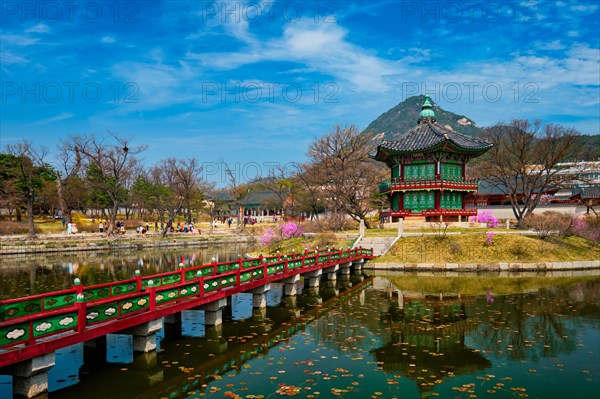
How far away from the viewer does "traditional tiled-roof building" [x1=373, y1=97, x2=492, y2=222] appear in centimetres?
4391

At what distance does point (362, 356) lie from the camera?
521 inches

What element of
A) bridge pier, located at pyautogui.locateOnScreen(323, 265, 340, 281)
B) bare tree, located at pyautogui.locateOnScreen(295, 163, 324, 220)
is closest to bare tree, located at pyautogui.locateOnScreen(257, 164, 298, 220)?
bare tree, located at pyautogui.locateOnScreen(295, 163, 324, 220)

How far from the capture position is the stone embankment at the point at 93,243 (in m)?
45.6

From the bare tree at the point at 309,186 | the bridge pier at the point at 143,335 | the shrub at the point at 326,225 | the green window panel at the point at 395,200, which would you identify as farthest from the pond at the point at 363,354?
the bare tree at the point at 309,186

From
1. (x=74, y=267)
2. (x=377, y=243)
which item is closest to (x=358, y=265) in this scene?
(x=377, y=243)

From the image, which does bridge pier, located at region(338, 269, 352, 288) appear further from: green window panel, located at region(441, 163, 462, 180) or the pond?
green window panel, located at region(441, 163, 462, 180)

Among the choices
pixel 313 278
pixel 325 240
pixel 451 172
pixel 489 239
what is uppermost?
pixel 451 172

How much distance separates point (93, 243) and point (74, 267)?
50.8 ft

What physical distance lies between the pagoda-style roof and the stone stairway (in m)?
11.1

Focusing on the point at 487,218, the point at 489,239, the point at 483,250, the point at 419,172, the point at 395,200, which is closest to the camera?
the point at 483,250

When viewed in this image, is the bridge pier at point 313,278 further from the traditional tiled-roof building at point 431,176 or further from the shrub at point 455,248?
the traditional tiled-roof building at point 431,176

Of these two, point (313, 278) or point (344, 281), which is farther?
point (344, 281)

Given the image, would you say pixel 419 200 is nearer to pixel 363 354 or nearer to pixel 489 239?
pixel 489 239

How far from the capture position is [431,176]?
44.6 m
